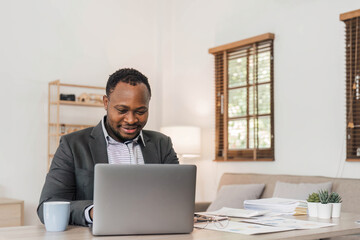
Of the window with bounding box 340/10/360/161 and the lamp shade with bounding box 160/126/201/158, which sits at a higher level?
the window with bounding box 340/10/360/161

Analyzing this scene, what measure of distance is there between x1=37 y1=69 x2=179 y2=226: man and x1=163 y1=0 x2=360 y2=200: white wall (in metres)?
2.45

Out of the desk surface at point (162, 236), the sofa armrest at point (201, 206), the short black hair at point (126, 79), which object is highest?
the short black hair at point (126, 79)

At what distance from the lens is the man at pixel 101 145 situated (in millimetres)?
1921

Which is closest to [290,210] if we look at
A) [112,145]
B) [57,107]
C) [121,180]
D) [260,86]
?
[112,145]

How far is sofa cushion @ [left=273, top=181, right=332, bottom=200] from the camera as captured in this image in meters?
3.86

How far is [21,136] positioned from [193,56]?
2020mm

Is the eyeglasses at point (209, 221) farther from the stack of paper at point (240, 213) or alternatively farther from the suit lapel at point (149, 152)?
the suit lapel at point (149, 152)

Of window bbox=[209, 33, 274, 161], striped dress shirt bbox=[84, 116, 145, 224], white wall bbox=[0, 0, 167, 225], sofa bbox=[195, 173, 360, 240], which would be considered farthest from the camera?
white wall bbox=[0, 0, 167, 225]

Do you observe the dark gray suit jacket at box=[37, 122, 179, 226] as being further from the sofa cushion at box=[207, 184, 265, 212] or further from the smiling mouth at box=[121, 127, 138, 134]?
the sofa cushion at box=[207, 184, 265, 212]

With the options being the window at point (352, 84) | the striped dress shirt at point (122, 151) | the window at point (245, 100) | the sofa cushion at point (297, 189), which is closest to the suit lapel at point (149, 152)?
the striped dress shirt at point (122, 151)

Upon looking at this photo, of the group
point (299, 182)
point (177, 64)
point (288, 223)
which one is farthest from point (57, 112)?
point (288, 223)

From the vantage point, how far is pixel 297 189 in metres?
3.98

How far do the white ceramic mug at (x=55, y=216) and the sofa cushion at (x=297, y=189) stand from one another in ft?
8.27

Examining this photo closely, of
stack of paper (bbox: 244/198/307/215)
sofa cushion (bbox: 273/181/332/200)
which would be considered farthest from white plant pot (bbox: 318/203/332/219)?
sofa cushion (bbox: 273/181/332/200)
